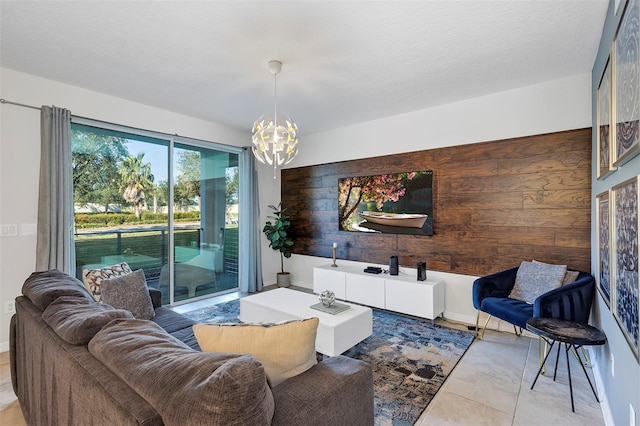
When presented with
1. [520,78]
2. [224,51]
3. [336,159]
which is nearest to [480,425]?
[520,78]

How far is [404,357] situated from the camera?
2.78 meters

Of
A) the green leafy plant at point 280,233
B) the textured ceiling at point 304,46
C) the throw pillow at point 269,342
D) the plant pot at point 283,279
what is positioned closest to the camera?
the throw pillow at point 269,342

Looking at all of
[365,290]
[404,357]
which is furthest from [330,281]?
[404,357]

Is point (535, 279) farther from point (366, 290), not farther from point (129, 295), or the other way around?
point (129, 295)

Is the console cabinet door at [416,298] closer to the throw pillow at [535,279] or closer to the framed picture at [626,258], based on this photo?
the throw pillow at [535,279]

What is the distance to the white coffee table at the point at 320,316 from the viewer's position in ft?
8.04

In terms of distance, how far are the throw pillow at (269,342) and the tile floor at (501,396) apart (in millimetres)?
1220

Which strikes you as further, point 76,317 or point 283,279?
point 283,279

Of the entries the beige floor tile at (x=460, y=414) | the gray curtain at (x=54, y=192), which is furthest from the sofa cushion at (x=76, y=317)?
the gray curtain at (x=54, y=192)

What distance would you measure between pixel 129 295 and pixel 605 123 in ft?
12.4

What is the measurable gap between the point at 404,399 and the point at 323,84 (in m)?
2.96

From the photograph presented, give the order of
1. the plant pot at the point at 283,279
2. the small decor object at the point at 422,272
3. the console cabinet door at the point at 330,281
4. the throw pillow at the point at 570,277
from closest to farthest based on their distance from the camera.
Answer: the throw pillow at the point at 570,277, the small decor object at the point at 422,272, the console cabinet door at the point at 330,281, the plant pot at the point at 283,279

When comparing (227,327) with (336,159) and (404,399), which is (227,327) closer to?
(404,399)

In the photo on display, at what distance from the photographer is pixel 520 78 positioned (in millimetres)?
3092
